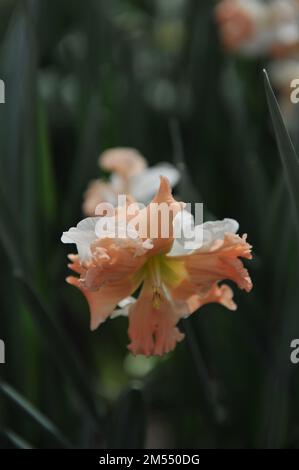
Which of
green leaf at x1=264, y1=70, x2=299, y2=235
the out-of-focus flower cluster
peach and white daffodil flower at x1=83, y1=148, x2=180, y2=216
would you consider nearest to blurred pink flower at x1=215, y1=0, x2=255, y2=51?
the out-of-focus flower cluster

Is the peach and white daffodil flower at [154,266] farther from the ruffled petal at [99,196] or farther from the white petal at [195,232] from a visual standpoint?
the ruffled petal at [99,196]

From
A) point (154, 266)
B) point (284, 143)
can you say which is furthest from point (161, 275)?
point (284, 143)

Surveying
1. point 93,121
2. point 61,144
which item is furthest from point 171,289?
point 61,144

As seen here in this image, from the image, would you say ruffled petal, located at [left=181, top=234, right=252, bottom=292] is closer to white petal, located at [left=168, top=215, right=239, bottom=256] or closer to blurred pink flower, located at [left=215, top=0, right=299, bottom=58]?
white petal, located at [left=168, top=215, right=239, bottom=256]

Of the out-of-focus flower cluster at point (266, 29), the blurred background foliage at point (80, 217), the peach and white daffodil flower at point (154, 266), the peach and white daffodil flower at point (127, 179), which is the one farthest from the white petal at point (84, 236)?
the out-of-focus flower cluster at point (266, 29)

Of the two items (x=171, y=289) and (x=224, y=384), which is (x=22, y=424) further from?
(x=171, y=289)

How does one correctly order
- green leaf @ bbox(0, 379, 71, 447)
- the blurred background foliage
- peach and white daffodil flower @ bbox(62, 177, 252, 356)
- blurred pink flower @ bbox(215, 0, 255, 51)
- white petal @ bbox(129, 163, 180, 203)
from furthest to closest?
blurred pink flower @ bbox(215, 0, 255, 51) < white petal @ bbox(129, 163, 180, 203) < the blurred background foliage < green leaf @ bbox(0, 379, 71, 447) < peach and white daffodil flower @ bbox(62, 177, 252, 356)
